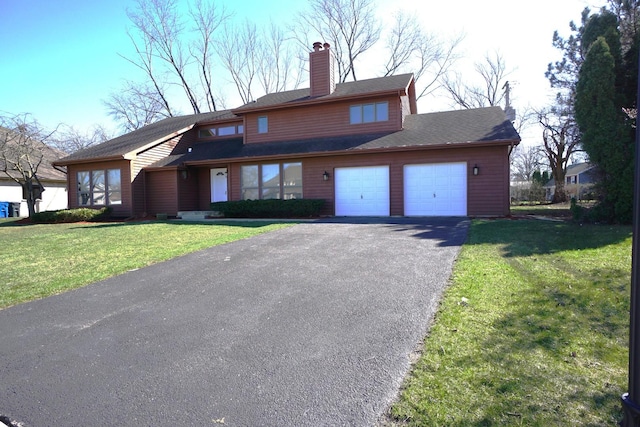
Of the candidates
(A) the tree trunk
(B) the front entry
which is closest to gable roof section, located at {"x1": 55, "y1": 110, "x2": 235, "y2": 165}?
(B) the front entry

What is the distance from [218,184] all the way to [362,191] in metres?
7.36

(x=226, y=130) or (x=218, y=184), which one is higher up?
(x=226, y=130)

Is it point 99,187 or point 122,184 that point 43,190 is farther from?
point 122,184

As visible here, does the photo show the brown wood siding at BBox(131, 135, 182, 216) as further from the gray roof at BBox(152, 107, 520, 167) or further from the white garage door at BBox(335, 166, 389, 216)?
the white garage door at BBox(335, 166, 389, 216)

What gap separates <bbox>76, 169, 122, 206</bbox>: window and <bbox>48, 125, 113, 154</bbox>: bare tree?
6.00 metres

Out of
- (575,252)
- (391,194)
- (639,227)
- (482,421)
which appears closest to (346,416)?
(482,421)

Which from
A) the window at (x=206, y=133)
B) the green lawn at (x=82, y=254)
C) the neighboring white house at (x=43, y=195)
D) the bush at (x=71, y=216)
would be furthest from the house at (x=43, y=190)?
the green lawn at (x=82, y=254)

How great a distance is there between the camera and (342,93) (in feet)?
53.9

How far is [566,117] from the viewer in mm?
23141

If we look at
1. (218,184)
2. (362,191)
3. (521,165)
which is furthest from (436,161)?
(521,165)

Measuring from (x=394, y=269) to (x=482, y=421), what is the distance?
3.48 metres

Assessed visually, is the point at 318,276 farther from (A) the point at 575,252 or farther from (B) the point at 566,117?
(B) the point at 566,117

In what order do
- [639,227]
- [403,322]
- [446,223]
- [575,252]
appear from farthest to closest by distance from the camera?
[446,223]
[575,252]
[403,322]
[639,227]

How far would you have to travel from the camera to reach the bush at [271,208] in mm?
14375
